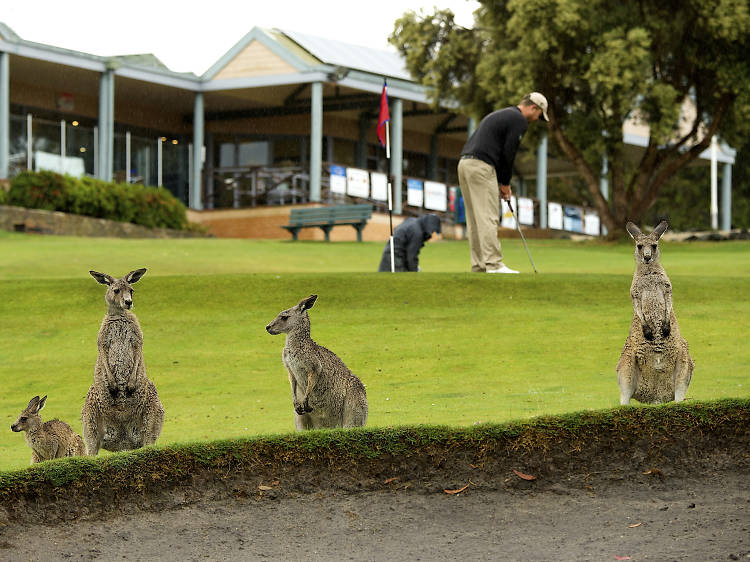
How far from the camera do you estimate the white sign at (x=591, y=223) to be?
53.1 metres

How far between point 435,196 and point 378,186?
Result: 127 inches

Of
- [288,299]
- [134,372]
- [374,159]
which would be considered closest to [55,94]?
[374,159]

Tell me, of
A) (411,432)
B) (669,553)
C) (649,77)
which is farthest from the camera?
(649,77)

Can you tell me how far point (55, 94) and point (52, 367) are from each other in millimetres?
31933

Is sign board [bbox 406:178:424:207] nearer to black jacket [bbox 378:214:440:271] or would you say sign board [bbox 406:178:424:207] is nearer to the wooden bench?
the wooden bench

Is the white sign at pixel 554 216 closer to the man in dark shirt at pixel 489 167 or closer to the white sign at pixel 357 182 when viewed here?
the white sign at pixel 357 182

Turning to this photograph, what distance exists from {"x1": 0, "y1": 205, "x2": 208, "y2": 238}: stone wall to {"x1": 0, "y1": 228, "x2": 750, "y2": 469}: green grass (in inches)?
456

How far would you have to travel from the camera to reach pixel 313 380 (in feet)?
23.6

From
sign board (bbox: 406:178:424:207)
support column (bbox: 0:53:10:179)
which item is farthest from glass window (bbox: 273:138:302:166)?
support column (bbox: 0:53:10:179)

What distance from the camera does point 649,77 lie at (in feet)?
111

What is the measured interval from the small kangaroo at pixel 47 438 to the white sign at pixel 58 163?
101 ft

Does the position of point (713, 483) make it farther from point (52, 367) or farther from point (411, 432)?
point (52, 367)

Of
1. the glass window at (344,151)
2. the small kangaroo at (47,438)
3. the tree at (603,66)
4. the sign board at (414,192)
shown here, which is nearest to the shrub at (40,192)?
the tree at (603,66)

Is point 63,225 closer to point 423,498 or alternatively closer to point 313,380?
point 313,380
